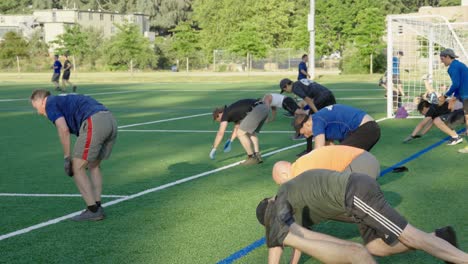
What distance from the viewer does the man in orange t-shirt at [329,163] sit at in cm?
572

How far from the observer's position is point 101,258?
6680mm

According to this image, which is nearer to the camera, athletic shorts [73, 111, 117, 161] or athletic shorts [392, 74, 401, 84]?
athletic shorts [73, 111, 117, 161]

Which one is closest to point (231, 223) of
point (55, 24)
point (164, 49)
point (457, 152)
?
point (457, 152)

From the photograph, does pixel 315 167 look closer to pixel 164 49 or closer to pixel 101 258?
pixel 101 258

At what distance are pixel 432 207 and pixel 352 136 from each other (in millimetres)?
1350

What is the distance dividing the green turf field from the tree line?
131ft

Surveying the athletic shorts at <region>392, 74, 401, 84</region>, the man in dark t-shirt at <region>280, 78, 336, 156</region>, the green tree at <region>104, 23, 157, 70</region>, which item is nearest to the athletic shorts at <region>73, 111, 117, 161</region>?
the man in dark t-shirt at <region>280, 78, 336, 156</region>

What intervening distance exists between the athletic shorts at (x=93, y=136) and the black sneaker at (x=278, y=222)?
3.43 meters

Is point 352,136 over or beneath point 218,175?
over

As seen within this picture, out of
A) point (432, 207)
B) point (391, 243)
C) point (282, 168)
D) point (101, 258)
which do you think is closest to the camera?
point (391, 243)

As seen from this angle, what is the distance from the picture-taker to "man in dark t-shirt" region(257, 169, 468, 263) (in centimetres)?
510

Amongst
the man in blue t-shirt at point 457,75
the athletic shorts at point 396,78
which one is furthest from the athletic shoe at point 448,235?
the athletic shorts at point 396,78

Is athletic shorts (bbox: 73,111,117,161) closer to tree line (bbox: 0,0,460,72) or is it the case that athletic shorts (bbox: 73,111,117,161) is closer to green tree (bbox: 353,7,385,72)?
green tree (bbox: 353,7,385,72)

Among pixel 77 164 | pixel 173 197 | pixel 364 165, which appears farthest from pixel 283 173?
pixel 173 197
